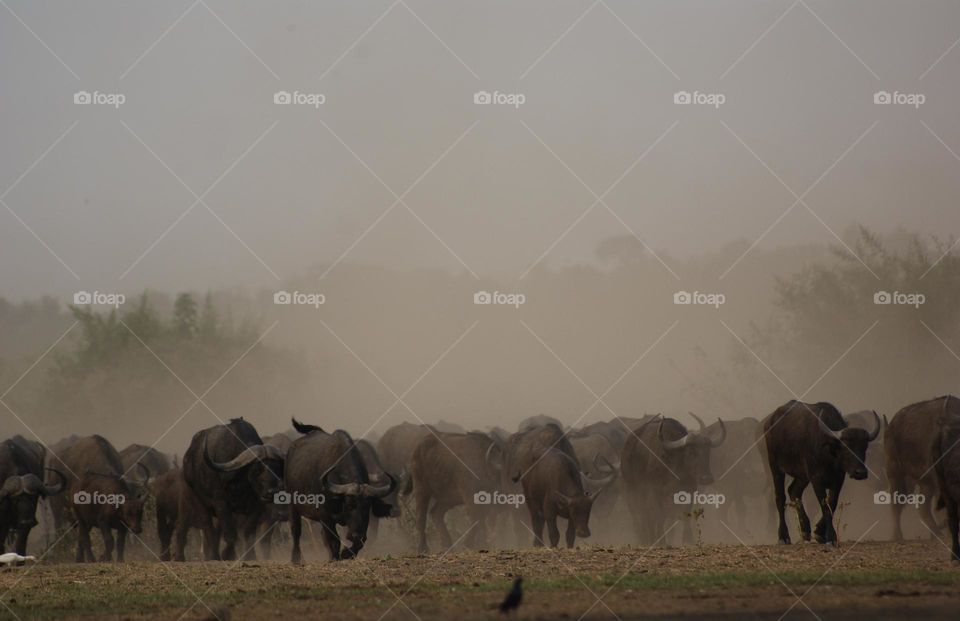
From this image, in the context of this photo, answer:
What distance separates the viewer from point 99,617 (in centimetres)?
1431

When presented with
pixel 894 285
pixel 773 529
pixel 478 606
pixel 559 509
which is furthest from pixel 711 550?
pixel 894 285

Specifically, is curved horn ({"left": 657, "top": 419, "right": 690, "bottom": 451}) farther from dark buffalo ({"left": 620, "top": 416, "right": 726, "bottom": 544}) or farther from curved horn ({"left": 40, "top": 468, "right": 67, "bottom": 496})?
curved horn ({"left": 40, "top": 468, "right": 67, "bottom": 496})

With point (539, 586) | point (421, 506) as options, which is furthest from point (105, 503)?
point (539, 586)

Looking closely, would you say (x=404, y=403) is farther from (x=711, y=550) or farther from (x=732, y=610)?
(x=732, y=610)

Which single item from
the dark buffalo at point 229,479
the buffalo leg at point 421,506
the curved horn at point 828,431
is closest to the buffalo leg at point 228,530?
the dark buffalo at point 229,479

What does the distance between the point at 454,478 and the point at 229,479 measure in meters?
7.55

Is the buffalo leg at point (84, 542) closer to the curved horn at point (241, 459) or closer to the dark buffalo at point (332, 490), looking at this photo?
the curved horn at point (241, 459)

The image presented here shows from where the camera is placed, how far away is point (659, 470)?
26.9m

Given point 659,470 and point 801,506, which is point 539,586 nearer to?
point 801,506

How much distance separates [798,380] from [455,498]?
86.7 ft

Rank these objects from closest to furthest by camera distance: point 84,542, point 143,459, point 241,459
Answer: point 241,459 < point 84,542 < point 143,459

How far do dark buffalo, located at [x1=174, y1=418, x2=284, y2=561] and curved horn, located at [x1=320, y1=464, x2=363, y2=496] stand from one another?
182 centimetres

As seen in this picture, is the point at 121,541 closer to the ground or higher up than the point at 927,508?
closer to the ground

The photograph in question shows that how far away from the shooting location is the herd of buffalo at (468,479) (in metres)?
21.5
